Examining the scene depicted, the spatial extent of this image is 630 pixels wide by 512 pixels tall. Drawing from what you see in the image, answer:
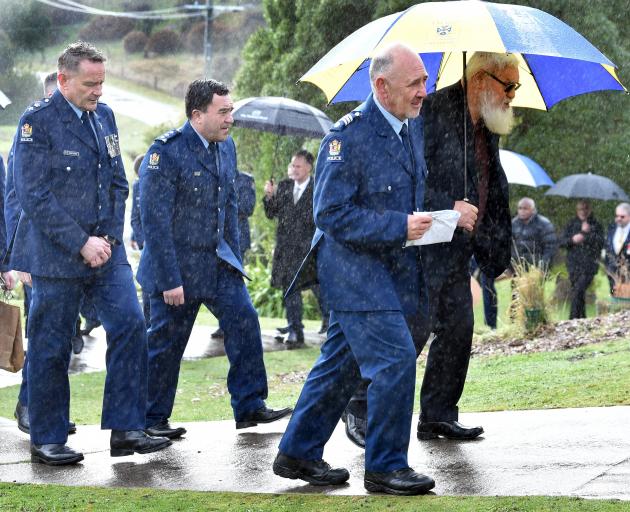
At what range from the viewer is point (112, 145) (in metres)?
6.44

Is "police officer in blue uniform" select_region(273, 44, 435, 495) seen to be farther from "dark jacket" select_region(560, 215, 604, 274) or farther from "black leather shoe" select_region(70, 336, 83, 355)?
"dark jacket" select_region(560, 215, 604, 274)

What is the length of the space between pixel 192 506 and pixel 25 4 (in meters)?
44.4

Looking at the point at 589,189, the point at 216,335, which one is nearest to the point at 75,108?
the point at 216,335

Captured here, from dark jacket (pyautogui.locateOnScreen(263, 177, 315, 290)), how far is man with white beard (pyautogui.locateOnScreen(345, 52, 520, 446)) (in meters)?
6.12

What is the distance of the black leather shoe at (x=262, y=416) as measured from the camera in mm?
7086

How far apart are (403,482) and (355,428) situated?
1.34 m

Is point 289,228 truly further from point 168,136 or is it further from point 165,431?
point 165,431

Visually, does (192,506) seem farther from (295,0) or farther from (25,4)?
(25,4)

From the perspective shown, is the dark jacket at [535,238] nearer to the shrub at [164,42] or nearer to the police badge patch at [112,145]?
the police badge patch at [112,145]

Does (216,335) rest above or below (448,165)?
below

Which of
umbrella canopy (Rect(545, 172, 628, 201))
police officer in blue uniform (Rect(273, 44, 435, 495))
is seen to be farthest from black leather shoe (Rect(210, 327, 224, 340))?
police officer in blue uniform (Rect(273, 44, 435, 495))

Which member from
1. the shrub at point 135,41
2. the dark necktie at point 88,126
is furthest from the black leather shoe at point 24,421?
the shrub at point 135,41

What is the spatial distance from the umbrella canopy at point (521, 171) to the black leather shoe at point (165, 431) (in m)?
10.6

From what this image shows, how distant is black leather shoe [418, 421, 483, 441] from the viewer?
21.4ft
